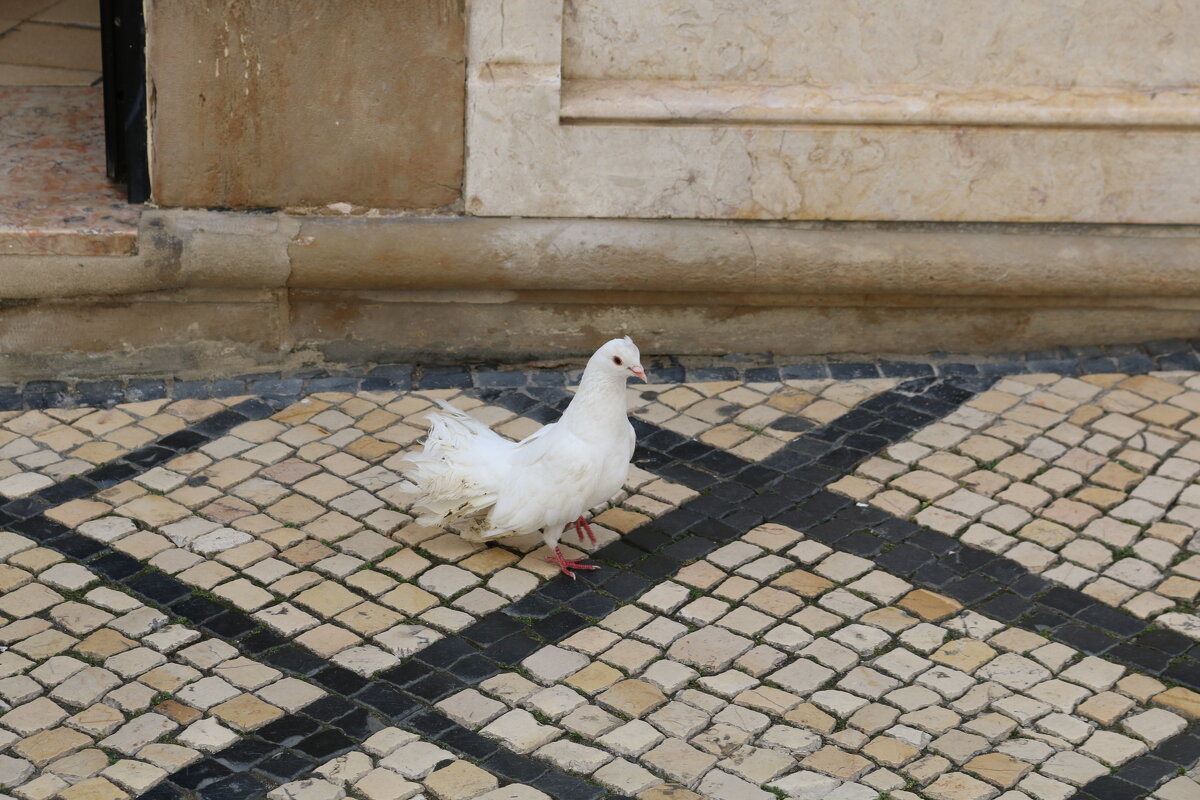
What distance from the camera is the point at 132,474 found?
544cm

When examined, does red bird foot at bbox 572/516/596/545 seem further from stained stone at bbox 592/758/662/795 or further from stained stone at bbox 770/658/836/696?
stained stone at bbox 592/758/662/795

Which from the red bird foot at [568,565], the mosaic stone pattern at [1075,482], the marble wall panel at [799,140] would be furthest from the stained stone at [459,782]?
the marble wall panel at [799,140]

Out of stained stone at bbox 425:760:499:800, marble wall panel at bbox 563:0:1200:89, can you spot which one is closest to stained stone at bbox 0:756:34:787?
stained stone at bbox 425:760:499:800

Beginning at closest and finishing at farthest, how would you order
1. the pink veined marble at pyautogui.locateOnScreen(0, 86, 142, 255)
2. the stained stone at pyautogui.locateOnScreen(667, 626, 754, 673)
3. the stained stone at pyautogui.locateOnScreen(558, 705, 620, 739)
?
1. the stained stone at pyautogui.locateOnScreen(558, 705, 620, 739)
2. the stained stone at pyautogui.locateOnScreen(667, 626, 754, 673)
3. the pink veined marble at pyautogui.locateOnScreen(0, 86, 142, 255)

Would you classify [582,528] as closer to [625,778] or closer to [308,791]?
[625,778]

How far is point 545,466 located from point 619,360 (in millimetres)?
422

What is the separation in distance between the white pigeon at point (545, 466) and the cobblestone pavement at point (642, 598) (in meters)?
0.24

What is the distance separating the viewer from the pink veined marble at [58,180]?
5.72 m

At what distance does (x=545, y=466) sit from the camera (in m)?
4.85

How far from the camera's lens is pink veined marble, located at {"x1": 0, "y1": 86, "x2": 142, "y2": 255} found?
5723mm

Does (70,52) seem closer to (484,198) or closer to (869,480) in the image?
(484,198)

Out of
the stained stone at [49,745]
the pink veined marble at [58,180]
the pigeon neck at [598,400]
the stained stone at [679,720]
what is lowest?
the stained stone at [49,745]

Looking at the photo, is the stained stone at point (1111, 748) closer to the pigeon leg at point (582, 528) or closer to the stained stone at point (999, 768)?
the stained stone at point (999, 768)

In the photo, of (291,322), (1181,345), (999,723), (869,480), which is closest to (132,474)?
(291,322)
